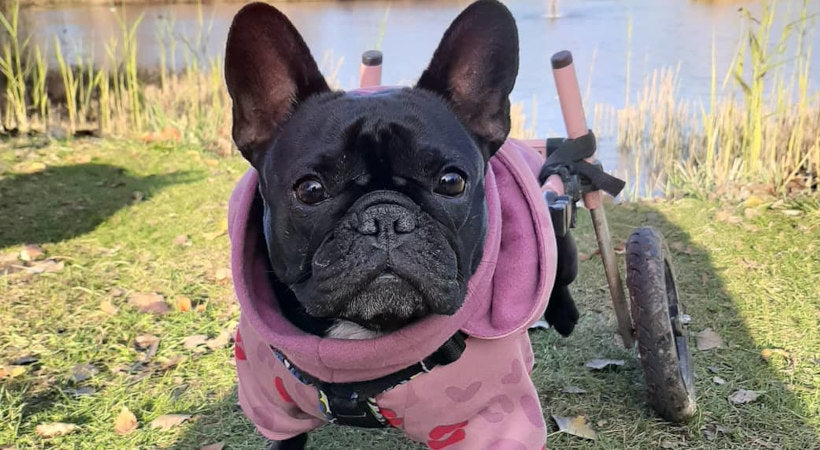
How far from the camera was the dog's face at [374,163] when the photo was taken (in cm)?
133

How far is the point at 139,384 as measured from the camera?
2.48 metres

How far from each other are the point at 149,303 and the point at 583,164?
1859 millimetres

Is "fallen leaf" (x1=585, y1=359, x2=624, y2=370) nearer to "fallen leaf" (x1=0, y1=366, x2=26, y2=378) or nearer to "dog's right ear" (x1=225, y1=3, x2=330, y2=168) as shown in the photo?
"dog's right ear" (x1=225, y1=3, x2=330, y2=168)

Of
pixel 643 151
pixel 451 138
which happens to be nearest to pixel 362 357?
pixel 451 138

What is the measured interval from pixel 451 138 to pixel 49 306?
212cm

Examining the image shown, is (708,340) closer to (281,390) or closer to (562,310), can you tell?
(562,310)

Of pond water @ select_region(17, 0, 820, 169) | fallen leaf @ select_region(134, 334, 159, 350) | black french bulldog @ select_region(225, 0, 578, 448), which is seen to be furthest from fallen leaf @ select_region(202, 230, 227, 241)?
black french bulldog @ select_region(225, 0, 578, 448)

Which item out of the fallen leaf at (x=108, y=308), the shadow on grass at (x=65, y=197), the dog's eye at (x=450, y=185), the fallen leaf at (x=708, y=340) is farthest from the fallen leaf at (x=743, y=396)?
the shadow on grass at (x=65, y=197)

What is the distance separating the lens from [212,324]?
2916 millimetres

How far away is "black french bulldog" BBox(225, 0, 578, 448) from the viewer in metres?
1.33

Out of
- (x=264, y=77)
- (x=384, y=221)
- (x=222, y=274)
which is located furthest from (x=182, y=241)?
(x=384, y=221)

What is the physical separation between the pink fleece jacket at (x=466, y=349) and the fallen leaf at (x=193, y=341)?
1.15 meters

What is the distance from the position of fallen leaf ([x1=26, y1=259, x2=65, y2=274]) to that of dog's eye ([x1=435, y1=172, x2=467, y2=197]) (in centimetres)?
243

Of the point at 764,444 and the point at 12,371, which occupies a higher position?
the point at 764,444
